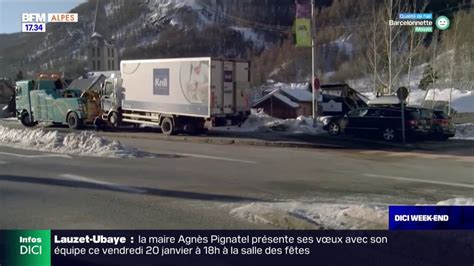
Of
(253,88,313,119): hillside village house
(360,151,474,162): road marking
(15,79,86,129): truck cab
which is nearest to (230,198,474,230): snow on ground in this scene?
(360,151,474,162): road marking

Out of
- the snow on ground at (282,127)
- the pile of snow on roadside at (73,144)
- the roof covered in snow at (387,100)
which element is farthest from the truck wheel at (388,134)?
the pile of snow on roadside at (73,144)

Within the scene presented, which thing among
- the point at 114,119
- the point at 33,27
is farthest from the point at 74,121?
the point at 33,27

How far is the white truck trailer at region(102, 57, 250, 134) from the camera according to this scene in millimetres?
19125

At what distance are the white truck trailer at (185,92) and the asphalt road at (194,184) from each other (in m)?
5.52

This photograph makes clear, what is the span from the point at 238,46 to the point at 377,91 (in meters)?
9.03

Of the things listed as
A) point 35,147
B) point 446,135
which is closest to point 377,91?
point 446,135

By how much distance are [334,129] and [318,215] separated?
16.0 meters

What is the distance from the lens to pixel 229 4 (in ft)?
26.9

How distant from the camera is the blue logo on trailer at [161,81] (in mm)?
20234

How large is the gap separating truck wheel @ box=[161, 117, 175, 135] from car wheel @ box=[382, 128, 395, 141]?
805cm

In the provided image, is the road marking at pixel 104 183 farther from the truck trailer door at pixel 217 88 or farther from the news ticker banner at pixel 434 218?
the truck trailer door at pixel 217 88

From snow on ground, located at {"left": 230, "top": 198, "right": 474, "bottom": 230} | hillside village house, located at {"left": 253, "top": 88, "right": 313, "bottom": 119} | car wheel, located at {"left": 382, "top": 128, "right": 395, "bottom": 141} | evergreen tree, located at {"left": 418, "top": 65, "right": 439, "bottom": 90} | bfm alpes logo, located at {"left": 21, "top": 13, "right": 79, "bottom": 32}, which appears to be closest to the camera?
snow on ground, located at {"left": 230, "top": 198, "right": 474, "bottom": 230}

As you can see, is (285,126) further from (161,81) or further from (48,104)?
(48,104)

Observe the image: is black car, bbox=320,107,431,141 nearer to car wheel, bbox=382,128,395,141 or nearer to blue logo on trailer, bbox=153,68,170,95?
car wheel, bbox=382,128,395,141
